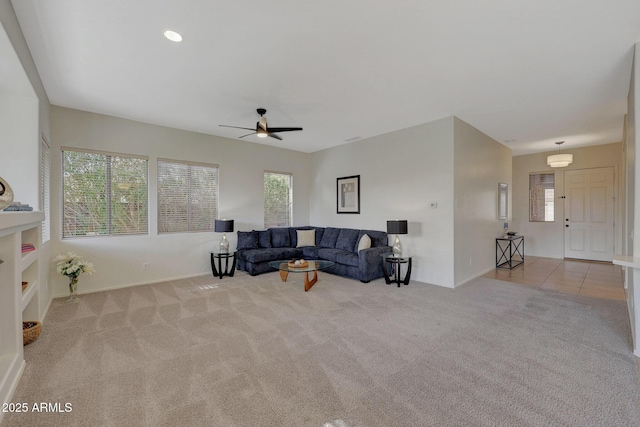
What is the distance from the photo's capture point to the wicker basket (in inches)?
103

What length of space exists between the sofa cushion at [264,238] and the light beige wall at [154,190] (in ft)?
1.09

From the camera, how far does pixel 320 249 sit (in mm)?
5945

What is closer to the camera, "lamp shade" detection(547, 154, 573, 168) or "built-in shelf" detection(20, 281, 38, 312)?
"built-in shelf" detection(20, 281, 38, 312)

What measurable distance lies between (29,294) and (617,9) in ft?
18.7

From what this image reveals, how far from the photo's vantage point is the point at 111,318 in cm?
328

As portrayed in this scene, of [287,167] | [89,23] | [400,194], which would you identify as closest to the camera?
[89,23]

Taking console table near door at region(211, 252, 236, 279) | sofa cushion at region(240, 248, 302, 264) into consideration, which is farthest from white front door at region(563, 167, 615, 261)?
console table near door at region(211, 252, 236, 279)

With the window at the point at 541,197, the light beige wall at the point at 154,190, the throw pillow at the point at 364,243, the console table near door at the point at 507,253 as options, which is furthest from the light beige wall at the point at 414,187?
the window at the point at 541,197

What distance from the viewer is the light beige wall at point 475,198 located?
4.71 meters

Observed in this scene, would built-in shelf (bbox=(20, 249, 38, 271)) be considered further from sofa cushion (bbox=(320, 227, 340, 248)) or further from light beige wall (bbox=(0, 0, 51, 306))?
sofa cushion (bbox=(320, 227, 340, 248))

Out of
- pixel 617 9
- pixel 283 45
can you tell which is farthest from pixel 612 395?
pixel 283 45

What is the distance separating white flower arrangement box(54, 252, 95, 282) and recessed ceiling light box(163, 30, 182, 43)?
3363mm

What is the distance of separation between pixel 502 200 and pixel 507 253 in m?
1.56

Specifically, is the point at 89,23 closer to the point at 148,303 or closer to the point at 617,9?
the point at 148,303
